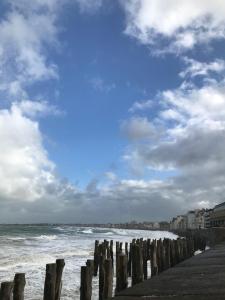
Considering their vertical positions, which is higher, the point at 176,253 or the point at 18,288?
the point at 176,253

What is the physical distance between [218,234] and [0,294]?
114ft

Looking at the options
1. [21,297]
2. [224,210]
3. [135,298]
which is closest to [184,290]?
[135,298]

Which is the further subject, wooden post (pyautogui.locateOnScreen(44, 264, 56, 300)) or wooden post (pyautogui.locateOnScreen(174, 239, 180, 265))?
wooden post (pyautogui.locateOnScreen(174, 239, 180, 265))

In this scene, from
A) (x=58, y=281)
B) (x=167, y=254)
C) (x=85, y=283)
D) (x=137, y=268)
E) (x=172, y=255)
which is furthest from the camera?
(x=172, y=255)

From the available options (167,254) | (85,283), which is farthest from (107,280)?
(167,254)

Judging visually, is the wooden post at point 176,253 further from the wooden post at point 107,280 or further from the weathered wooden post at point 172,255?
the wooden post at point 107,280

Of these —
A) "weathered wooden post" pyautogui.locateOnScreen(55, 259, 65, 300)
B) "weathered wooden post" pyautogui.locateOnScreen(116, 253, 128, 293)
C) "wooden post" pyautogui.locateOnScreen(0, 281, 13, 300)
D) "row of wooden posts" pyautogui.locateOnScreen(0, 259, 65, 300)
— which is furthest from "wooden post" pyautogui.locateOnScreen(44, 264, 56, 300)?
"weathered wooden post" pyautogui.locateOnScreen(116, 253, 128, 293)

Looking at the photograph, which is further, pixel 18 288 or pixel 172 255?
pixel 172 255

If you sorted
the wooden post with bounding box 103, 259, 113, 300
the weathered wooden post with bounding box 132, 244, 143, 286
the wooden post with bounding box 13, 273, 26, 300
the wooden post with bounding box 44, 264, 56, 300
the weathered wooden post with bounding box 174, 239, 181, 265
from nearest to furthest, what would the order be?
the wooden post with bounding box 13, 273, 26, 300, the wooden post with bounding box 44, 264, 56, 300, the wooden post with bounding box 103, 259, 113, 300, the weathered wooden post with bounding box 132, 244, 143, 286, the weathered wooden post with bounding box 174, 239, 181, 265

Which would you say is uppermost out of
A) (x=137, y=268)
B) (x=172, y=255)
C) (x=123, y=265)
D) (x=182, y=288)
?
(x=172, y=255)

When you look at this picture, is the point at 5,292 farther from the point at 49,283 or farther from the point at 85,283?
the point at 85,283

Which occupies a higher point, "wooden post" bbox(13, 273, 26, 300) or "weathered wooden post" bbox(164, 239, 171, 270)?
"weathered wooden post" bbox(164, 239, 171, 270)

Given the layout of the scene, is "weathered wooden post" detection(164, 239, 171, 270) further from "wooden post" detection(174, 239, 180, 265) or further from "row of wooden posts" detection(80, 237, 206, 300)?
"wooden post" detection(174, 239, 180, 265)

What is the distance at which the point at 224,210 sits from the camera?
11106cm
